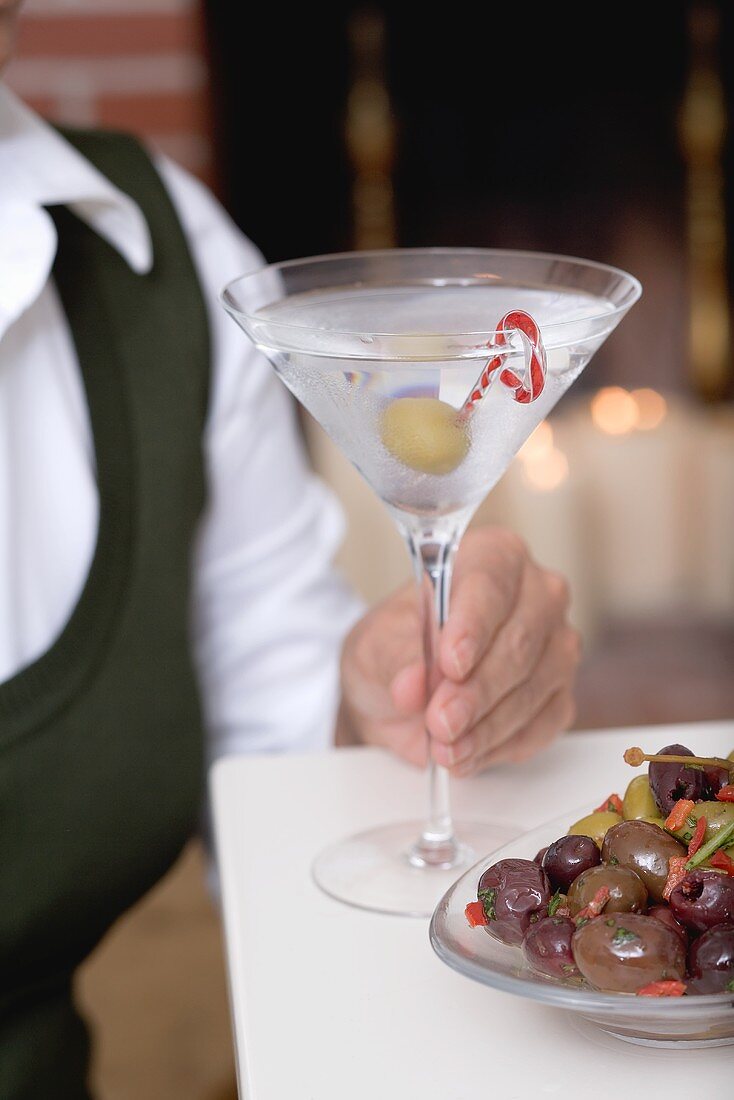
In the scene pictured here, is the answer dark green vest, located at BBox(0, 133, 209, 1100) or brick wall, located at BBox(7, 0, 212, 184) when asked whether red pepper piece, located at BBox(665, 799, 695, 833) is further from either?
brick wall, located at BBox(7, 0, 212, 184)

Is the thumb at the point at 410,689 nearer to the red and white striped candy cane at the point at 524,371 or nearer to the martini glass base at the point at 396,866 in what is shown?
the martini glass base at the point at 396,866

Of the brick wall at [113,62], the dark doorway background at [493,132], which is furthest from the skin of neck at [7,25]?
the dark doorway background at [493,132]

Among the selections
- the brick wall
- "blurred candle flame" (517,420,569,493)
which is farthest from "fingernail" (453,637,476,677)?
the brick wall

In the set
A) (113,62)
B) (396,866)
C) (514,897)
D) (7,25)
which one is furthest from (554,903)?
(113,62)

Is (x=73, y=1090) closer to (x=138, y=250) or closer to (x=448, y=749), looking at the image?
(x=448, y=749)

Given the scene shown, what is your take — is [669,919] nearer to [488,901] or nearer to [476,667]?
[488,901]

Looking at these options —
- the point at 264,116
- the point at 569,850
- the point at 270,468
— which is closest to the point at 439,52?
the point at 264,116
